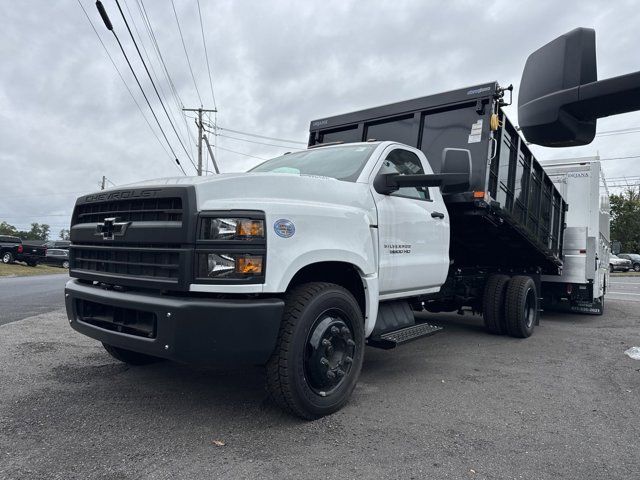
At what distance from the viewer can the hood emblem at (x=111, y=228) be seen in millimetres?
3411

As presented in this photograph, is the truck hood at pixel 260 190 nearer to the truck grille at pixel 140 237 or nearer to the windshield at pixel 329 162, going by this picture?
the truck grille at pixel 140 237

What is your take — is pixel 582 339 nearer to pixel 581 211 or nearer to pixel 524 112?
pixel 581 211

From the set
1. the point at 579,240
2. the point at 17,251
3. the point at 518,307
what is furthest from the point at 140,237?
the point at 17,251

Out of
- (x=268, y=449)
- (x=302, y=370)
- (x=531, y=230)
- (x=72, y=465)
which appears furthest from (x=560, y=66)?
(x=531, y=230)

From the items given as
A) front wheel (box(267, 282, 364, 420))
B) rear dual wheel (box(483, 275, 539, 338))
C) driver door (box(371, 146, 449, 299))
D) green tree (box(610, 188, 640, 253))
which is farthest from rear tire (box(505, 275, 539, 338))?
green tree (box(610, 188, 640, 253))

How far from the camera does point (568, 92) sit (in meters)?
1.89

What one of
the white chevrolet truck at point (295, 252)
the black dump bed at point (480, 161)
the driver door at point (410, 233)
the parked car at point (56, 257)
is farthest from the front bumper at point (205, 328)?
the parked car at point (56, 257)

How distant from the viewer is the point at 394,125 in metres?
6.36

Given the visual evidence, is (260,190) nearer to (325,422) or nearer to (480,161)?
(325,422)

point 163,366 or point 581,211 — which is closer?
point 163,366

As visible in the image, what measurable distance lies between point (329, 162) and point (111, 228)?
199cm

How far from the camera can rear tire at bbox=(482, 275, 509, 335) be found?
6957 mm

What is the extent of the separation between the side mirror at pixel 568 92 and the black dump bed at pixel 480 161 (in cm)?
339

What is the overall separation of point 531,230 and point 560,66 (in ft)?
18.5
